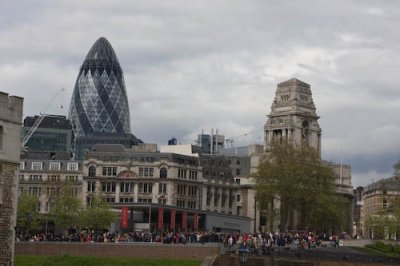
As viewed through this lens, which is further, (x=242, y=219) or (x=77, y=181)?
(x=77, y=181)

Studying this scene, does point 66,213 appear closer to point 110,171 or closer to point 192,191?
point 110,171

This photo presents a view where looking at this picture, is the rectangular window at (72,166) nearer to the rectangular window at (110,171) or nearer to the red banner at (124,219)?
the rectangular window at (110,171)

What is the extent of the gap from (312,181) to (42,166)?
63.0 meters

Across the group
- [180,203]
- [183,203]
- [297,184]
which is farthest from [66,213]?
[183,203]

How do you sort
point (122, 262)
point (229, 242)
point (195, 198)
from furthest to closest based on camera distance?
point (195, 198) → point (229, 242) → point (122, 262)

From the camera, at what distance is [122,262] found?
79312 mm

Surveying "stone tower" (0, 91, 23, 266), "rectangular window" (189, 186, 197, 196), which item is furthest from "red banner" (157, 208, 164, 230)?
"stone tower" (0, 91, 23, 266)

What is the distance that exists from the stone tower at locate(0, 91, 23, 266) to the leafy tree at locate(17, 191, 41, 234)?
5960 cm

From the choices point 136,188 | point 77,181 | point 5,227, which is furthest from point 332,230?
point 5,227

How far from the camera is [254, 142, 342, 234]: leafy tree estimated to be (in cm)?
14962

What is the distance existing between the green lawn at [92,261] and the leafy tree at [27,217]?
139ft

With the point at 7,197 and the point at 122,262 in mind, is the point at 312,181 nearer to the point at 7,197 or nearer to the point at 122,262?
the point at 122,262

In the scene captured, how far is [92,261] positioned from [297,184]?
245 feet

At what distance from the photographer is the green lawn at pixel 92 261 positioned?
3095 inches
